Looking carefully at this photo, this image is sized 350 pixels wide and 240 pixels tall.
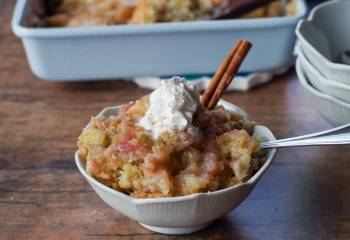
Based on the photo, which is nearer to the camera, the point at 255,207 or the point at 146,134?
the point at 146,134

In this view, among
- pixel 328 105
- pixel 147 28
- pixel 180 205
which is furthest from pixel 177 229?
pixel 147 28

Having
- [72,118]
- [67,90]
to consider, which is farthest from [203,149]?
[67,90]

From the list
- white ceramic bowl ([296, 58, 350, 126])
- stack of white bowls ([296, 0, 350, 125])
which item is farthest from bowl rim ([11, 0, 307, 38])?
white ceramic bowl ([296, 58, 350, 126])

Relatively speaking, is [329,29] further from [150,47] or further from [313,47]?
[150,47]

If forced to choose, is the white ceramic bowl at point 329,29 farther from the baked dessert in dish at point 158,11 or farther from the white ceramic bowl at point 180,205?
the white ceramic bowl at point 180,205

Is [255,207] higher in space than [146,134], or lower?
lower

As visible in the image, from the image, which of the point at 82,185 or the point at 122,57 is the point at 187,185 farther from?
the point at 122,57

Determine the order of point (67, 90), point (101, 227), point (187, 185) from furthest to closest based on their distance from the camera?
point (67, 90), point (101, 227), point (187, 185)
